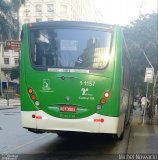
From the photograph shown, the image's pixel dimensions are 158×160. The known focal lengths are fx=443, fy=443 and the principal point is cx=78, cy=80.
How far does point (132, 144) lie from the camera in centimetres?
1273

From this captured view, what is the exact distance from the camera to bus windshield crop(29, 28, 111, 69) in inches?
412

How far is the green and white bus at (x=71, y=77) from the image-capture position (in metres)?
10.3

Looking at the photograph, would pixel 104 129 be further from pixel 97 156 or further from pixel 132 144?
pixel 132 144

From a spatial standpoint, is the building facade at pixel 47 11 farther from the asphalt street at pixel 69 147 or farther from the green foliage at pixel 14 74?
the asphalt street at pixel 69 147

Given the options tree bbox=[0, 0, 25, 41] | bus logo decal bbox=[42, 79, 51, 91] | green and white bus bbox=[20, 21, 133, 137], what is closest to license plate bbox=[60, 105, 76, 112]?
green and white bus bbox=[20, 21, 133, 137]

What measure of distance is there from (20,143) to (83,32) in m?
4.21

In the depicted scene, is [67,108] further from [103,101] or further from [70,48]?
[70,48]

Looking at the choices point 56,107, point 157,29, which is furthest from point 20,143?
point 157,29

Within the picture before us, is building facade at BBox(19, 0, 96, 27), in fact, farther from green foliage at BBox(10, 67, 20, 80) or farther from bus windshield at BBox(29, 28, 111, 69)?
bus windshield at BBox(29, 28, 111, 69)

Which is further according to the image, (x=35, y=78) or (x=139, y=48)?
(x=139, y=48)

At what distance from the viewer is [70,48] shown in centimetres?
1059

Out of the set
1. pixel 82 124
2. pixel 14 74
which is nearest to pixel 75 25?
pixel 82 124

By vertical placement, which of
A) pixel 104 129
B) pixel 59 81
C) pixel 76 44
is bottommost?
pixel 104 129

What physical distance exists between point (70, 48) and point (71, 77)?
2.35ft
